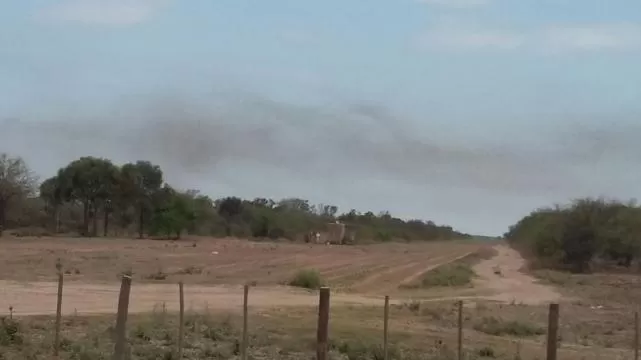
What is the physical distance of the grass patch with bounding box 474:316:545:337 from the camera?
31.5m

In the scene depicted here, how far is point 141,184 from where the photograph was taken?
119m

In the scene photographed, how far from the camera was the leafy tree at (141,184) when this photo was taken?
386 ft

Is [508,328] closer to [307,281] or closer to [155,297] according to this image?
[155,297]

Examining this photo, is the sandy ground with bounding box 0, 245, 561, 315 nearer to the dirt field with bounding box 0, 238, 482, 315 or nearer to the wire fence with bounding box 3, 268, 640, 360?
the dirt field with bounding box 0, 238, 482, 315

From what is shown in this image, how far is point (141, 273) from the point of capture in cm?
5362

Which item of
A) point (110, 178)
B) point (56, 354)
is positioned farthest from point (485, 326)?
point (110, 178)

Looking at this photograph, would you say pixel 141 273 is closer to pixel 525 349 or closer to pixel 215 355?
pixel 525 349

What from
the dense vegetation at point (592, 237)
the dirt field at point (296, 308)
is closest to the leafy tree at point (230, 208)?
the dense vegetation at point (592, 237)

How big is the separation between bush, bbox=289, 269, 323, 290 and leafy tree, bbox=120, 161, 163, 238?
67.4 m

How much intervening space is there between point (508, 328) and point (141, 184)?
9150 cm

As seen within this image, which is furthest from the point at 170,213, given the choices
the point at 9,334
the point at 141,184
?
the point at 9,334

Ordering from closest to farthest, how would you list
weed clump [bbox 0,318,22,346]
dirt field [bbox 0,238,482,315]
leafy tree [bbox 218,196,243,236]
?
1. weed clump [bbox 0,318,22,346]
2. dirt field [bbox 0,238,482,315]
3. leafy tree [bbox 218,196,243,236]

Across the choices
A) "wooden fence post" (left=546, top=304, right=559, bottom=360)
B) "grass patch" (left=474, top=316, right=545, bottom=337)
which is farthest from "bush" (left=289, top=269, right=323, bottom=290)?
"wooden fence post" (left=546, top=304, right=559, bottom=360)

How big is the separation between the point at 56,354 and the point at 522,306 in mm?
31912
